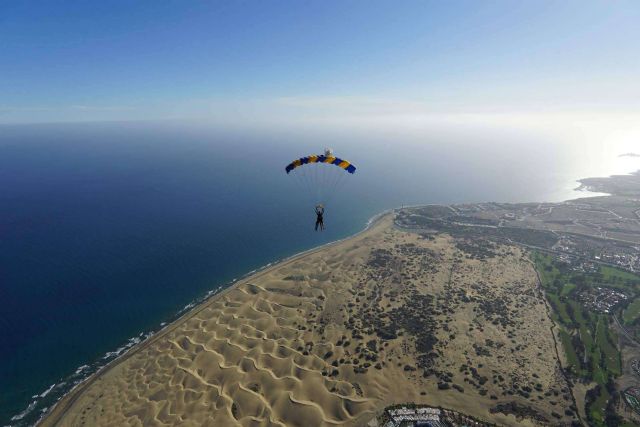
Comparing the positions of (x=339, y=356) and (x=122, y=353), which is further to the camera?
(x=122, y=353)

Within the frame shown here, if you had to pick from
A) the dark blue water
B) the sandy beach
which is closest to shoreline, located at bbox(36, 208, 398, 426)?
the sandy beach

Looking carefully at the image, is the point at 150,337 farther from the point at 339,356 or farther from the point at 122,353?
the point at 339,356

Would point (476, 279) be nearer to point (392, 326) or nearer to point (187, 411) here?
point (392, 326)

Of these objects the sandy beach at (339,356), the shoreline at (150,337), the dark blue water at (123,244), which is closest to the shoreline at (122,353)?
the shoreline at (150,337)

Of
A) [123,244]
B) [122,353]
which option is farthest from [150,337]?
[123,244]

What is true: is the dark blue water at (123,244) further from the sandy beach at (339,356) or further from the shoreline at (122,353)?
the sandy beach at (339,356)

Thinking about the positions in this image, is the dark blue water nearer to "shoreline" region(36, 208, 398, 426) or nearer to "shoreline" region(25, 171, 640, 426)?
"shoreline" region(25, 171, 640, 426)

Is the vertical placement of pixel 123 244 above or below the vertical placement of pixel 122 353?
above
